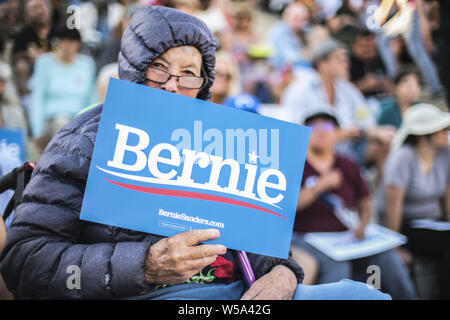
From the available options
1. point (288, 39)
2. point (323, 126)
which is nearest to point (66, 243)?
point (323, 126)

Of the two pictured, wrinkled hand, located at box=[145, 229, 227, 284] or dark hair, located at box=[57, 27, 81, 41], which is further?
dark hair, located at box=[57, 27, 81, 41]

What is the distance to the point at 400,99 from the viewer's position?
173 inches

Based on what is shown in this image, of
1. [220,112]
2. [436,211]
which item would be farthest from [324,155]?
[220,112]

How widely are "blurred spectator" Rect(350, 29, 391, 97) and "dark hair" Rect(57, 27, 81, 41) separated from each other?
3.23m

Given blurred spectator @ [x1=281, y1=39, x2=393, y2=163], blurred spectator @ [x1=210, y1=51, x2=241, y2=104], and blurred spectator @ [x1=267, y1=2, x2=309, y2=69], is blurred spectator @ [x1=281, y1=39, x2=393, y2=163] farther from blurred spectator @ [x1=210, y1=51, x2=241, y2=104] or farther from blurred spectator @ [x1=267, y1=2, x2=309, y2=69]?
blurred spectator @ [x1=267, y1=2, x2=309, y2=69]

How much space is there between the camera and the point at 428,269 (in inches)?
131

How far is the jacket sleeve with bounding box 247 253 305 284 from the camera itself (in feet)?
5.48

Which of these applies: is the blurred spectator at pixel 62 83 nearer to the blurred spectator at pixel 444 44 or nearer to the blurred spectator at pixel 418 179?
the blurred spectator at pixel 418 179

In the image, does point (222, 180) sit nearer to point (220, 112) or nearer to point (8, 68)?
point (220, 112)

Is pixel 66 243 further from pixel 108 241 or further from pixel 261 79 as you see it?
pixel 261 79

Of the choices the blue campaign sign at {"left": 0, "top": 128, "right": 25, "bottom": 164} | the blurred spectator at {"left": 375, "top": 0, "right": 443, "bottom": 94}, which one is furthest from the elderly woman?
the blurred spectator at {"left": 375, "top": 0, "right": 443, "bottom": 94}

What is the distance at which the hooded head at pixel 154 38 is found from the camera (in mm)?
1551

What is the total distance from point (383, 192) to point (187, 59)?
255 centimetres

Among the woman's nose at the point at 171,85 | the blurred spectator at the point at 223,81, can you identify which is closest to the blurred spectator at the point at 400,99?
the blurred spectator at the point at 223,81
